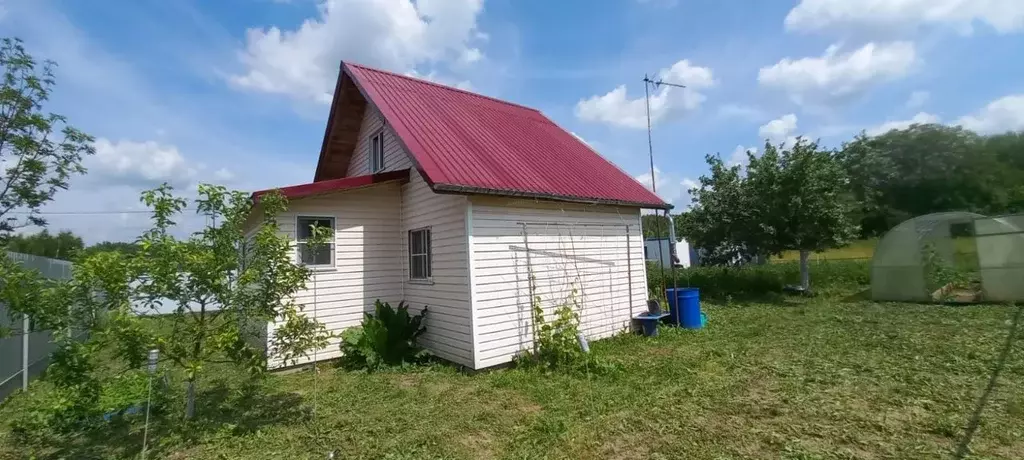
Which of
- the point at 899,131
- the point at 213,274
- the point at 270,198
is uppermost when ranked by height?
the point at 899,131

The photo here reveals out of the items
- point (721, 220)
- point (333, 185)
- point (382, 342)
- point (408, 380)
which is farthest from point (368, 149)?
point (721, 220)

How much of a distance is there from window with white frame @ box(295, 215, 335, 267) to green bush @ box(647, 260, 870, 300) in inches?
439

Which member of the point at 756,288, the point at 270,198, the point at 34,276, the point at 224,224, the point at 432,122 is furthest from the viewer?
the point at 756,288

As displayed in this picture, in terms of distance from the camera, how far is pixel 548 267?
27.2ft

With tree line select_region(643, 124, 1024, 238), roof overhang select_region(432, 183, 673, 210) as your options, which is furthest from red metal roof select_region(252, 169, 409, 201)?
tree line select_region(643, 124, 1024, 238)

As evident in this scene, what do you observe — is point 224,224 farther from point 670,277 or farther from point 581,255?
point 670,277

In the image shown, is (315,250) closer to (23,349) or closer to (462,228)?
(462,228)

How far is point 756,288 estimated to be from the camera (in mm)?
16406

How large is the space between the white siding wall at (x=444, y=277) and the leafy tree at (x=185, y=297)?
2.42m

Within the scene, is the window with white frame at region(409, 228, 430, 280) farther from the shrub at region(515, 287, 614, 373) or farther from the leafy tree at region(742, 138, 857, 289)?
the leafy tree at region(742, 138, 857, 289)

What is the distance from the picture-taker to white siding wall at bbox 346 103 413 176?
30.4ft

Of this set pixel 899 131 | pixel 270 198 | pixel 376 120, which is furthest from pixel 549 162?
pixel 899 131

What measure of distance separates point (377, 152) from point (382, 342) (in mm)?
4586

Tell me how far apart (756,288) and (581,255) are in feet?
35.1
